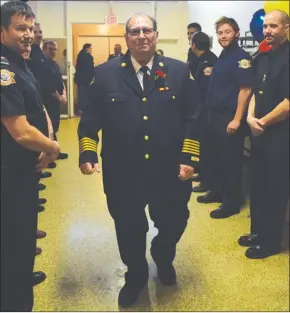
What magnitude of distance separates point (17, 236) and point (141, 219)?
0.43m

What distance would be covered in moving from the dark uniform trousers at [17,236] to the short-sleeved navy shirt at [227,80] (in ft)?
3.39

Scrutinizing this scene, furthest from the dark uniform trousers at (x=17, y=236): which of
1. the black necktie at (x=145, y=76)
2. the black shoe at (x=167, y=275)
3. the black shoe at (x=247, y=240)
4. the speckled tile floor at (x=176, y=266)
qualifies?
the black shoe at (x=247, y=240)

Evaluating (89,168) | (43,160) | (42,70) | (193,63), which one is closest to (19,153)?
(43,160)

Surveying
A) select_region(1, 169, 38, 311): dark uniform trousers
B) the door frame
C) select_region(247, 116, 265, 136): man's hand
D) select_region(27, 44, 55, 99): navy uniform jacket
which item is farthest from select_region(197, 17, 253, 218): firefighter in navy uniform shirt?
the door frame

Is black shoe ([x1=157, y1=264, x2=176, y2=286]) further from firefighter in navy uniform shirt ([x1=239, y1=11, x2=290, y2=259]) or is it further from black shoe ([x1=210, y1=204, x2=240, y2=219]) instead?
black shoe ([x1=210, y1=204, x2=240, y2=219])

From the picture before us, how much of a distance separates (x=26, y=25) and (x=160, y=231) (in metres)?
0.77

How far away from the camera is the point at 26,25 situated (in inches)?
31.4

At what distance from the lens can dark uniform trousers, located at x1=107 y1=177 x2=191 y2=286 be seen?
1.23m

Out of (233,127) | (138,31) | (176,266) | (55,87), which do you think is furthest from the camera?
(233,127)

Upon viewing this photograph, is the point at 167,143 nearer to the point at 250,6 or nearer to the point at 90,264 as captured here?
the point at 250,6

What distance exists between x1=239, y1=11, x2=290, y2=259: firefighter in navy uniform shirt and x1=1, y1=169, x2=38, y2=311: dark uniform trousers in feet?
1.79

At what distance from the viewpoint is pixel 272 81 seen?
89 cm

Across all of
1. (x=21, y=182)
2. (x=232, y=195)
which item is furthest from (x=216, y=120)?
(x=21, y=182)

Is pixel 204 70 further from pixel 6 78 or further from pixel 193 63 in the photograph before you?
pixel 6 78
